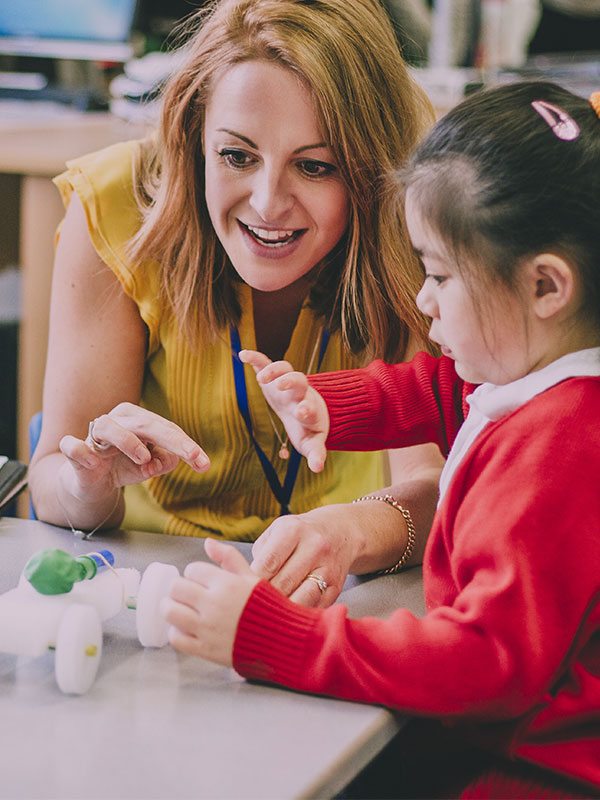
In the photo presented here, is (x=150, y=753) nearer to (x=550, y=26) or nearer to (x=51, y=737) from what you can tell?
(x=51, y=737)

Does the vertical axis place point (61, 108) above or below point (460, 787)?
above

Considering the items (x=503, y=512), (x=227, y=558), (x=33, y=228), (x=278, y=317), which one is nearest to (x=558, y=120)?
(x=503, y=512)

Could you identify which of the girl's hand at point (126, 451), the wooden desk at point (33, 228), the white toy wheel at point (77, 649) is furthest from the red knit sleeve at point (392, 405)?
the wooden desk at point (33, 228)

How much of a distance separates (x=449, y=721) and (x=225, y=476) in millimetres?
631

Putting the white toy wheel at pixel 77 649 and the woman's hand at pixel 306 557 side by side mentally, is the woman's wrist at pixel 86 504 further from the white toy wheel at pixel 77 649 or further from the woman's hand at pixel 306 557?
the white toy wheel at pixel 77 649

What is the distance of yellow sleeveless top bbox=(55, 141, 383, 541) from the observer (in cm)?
126

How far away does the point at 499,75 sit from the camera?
2873 millimetres

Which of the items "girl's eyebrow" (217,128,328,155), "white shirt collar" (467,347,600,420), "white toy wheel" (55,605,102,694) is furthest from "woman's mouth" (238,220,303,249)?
"white toy wheel" (55,605,102,694)

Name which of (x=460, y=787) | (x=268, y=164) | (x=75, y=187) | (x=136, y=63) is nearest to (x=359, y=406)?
(x=268, y=164)

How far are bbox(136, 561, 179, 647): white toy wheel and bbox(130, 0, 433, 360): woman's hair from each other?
0.51m

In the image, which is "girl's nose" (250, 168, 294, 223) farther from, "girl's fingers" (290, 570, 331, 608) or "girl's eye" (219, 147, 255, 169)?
"girl's fingers" (290, 570, 331, 608)

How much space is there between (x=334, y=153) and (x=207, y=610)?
58 cm

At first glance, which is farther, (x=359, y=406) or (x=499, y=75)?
(x=499, y=75)

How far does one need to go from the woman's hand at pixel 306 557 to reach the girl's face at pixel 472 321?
212 millimetres
